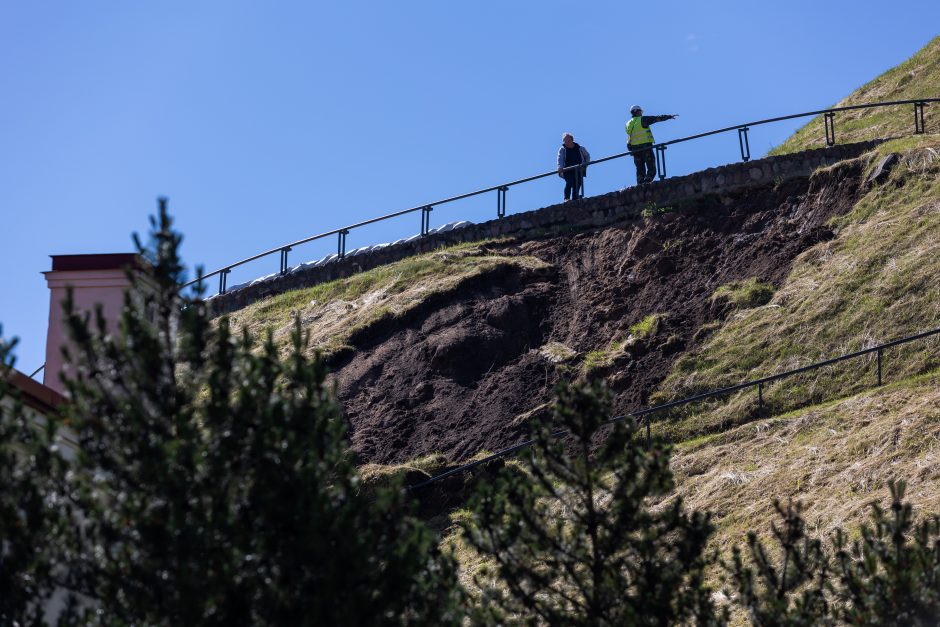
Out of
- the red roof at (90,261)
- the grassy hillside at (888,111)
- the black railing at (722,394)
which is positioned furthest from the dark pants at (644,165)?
the red roof at (90,261)

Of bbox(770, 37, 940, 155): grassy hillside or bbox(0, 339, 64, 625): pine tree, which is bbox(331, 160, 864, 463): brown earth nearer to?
bbox(770, 37, 940, 155): grassy hillside

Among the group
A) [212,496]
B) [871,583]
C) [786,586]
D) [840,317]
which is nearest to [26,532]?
[212,496]

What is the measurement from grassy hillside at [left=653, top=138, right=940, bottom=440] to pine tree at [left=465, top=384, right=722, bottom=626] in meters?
9.24

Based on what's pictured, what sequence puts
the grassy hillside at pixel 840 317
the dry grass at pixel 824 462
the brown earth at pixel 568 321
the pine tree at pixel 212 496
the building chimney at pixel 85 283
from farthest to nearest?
1. the brown earth at pixel 568 321
2. the grassy hillside at pixel 840 317
3. the dry grass at pixel 824 462
4. the building chimney at pixel 85 283
5. the pine tree at pixel 212 496

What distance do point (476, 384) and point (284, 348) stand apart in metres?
4.70

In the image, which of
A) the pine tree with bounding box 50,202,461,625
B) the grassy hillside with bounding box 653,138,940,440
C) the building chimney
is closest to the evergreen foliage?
the pine tree with bounding box 50,202,461,625

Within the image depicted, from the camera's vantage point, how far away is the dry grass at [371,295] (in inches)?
999

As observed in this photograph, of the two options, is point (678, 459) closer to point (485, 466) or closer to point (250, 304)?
point (485, 466)

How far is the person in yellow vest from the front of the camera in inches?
1056

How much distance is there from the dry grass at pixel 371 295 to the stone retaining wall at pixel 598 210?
53 centimetres

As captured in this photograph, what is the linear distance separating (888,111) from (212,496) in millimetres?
23176

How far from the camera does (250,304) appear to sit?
104 feet

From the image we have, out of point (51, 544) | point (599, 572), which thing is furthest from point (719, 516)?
point (51, 544)

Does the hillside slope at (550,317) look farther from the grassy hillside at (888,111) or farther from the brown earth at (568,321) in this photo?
the grassy hillside at (888,111)
